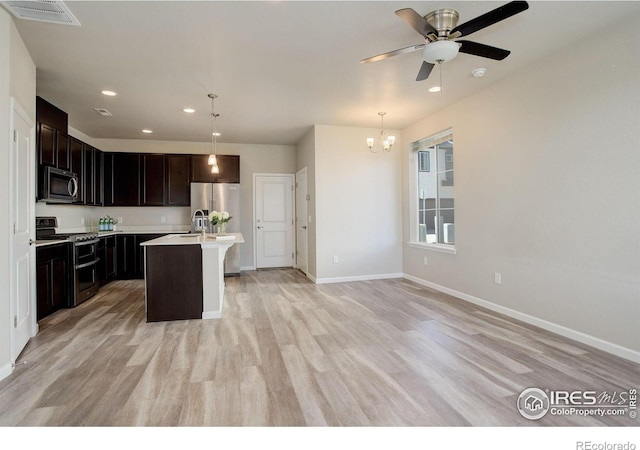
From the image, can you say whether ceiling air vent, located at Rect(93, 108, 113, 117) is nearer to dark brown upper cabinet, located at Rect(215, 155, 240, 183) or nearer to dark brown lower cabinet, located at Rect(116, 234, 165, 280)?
dark brown upper cabinet, located at Rect(215, 155, 240, 183)

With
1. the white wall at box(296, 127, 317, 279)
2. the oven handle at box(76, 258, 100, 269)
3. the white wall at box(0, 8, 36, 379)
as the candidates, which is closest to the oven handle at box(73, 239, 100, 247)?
the oven handle at box(76, 258, 100, 269)

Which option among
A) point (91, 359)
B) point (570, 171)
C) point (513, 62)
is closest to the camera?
point (91, 359)

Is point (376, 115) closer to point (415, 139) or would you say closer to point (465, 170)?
point (415, 139)

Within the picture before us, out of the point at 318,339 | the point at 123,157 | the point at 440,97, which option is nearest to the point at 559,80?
the point at 440,97

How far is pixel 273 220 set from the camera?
696cm

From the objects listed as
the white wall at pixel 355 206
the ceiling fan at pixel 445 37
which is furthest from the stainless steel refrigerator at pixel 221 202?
the ceiling fan at pixel 445 37

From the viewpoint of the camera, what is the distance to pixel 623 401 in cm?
196

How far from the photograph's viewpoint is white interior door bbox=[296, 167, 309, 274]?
6223mm

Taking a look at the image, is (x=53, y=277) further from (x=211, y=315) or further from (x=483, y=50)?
(x=483, y=50)

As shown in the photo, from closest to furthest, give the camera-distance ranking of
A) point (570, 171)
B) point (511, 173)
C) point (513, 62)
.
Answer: point (570, 171) < point (513, 62) < point (511, 173)

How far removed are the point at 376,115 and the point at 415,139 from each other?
89 cm

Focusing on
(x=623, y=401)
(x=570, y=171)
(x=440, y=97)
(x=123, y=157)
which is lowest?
(x=623, y=401)

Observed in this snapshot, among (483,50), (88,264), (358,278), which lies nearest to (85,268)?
(88,264)

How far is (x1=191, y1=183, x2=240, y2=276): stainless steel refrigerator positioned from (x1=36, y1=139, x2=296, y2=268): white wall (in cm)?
51
